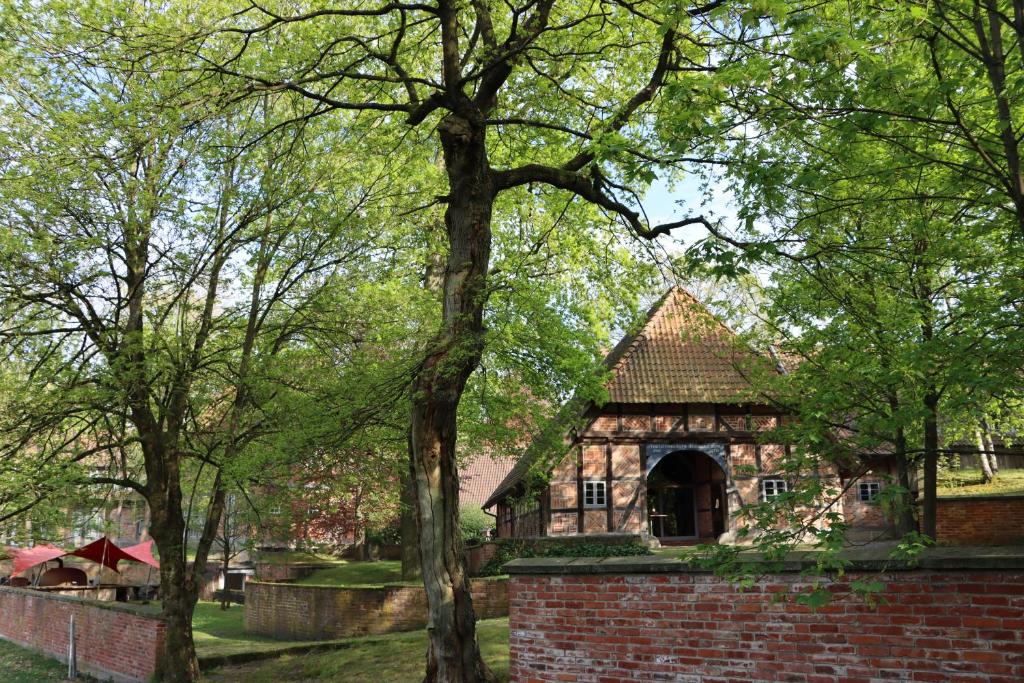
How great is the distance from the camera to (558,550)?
775 inches

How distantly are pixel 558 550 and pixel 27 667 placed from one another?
11.5 m

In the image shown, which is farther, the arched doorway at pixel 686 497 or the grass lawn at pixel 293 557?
the grass lawn at pixel 293 557

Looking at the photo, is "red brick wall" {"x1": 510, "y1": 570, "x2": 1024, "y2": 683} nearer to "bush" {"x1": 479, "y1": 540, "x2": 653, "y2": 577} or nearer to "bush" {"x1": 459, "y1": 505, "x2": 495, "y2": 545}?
"bush" {"x1": 479, "y1": 540, "x2": 653, "y2": 577}

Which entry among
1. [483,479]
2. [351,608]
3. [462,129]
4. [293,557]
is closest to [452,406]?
[462,129]

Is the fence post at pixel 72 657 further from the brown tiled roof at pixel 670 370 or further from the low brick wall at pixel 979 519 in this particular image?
the low brick wall at pixel 979 519

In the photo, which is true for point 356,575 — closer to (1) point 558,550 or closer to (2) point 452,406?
(1) point 558,550

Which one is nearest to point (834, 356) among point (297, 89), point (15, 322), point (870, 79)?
point (870, 79)

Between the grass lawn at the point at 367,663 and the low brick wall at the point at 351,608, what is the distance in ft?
10.4

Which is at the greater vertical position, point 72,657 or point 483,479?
point 483,479

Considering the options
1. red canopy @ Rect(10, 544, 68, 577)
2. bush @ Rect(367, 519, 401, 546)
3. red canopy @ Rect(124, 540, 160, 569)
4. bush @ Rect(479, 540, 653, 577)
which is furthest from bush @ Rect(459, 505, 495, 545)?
red canopy @ Rect(10, 544, 68, 577)

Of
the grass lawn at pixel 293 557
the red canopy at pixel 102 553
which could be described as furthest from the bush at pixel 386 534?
the red canopy at pixel 102 553

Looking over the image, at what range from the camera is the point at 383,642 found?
14.6 meters

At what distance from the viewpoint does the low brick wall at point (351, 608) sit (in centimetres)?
1855

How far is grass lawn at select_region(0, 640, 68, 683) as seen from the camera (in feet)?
51.6
